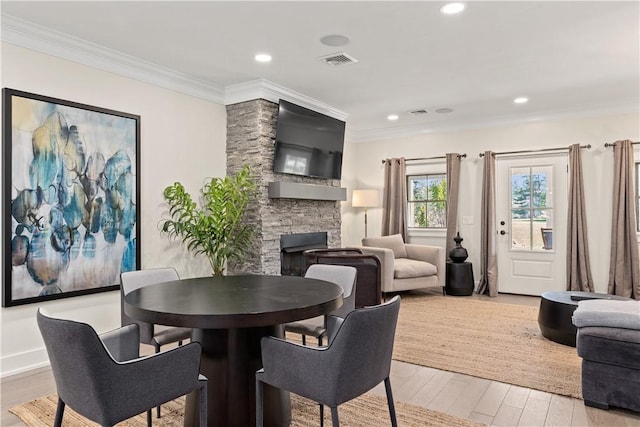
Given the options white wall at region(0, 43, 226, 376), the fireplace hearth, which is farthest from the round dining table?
the fireplace hearth

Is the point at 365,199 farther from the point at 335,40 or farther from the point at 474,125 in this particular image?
the point at 335,40

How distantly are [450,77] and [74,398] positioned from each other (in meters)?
4.24

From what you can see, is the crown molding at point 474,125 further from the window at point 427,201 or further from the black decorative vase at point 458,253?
the black decorative vase at point 458,253

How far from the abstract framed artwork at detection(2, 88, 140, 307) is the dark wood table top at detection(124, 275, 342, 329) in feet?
4.66

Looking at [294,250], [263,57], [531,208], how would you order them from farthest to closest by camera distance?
[531,208], [294,250], [263,57]

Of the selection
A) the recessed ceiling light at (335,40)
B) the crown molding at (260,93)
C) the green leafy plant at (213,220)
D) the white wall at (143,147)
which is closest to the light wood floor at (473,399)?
the white wall at (143,147)

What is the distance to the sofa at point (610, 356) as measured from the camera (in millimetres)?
2408

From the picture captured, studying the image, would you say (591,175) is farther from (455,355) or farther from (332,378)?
(332,378)

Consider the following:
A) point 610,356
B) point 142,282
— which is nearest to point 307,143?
point 142,282

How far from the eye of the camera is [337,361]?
1679 millimetres

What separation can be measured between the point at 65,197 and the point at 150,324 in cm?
175

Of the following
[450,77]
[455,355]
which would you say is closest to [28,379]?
[455,355]

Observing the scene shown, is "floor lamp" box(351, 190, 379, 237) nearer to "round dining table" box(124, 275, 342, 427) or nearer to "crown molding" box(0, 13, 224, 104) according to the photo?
"crown molding" box(0, 13, 224, 104)

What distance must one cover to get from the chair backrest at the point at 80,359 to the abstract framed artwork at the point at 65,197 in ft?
6.52
